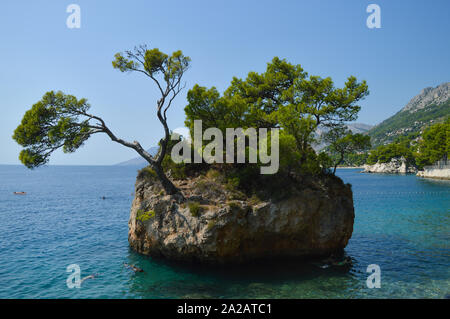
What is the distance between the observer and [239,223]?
1969cm

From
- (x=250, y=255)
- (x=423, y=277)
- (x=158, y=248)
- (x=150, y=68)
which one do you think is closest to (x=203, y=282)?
(x=250, y=255)

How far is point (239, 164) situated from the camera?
23.2m

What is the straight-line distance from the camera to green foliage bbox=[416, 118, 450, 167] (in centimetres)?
9009

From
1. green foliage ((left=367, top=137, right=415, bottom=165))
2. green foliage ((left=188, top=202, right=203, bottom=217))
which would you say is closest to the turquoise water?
green foliage ((left=188, top=202, right=203, bottom=217))

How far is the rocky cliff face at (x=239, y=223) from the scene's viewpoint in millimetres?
19672

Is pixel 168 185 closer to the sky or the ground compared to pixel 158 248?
closer to the sky

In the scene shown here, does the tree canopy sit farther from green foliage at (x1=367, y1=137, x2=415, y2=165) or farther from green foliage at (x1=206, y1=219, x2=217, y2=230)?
green foliage at (x1=367, y1=137, x2=415, y2=165)

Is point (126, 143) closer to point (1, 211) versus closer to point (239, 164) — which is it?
point (239, 164)

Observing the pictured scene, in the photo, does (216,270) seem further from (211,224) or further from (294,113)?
(294,113)

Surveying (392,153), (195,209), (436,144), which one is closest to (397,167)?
(392,153)

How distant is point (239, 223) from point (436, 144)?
9857cm

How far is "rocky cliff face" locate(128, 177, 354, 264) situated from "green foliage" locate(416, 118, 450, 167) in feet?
279

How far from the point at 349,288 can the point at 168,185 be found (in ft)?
45.5

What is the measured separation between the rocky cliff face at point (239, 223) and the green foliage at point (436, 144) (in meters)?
85.0
